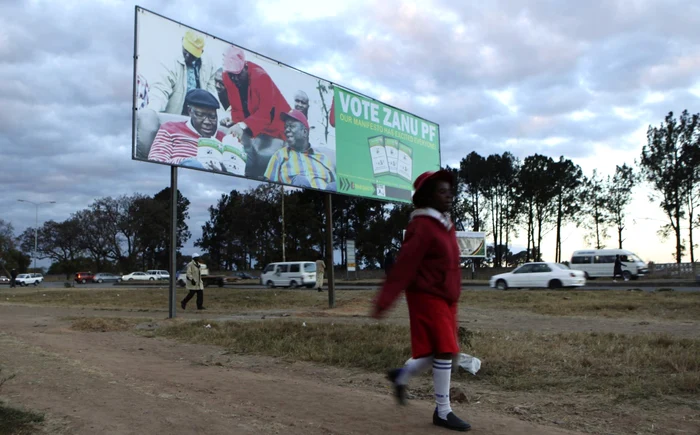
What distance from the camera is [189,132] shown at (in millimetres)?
12422

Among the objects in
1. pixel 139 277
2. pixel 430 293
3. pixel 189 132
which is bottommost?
pixel 139 277

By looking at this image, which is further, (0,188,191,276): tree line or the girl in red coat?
(0,188,191,276): tree line

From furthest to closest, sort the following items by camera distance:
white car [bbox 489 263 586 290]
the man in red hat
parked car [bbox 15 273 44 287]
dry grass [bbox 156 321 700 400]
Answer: parked car [bbox 15 273 44 287], white car [bbox 489 263 586 290], the man in red hat, dry grass [bbox 156 321 700 400]

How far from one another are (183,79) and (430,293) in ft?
34.1

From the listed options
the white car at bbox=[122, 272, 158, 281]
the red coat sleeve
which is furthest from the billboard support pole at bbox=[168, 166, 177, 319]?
the white car at bbox=[122, 272, 158, 281]

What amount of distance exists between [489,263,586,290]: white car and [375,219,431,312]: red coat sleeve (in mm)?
20871

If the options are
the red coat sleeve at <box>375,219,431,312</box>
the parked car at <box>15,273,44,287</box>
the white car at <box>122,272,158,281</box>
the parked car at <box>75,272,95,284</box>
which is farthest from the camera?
A: the parked car at <box>75,272,95,284</box>

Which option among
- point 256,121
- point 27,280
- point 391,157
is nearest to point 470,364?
point 256,121

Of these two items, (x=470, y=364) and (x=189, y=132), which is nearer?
(x=470, y=364)

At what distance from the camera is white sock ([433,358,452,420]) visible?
3652 millimetres

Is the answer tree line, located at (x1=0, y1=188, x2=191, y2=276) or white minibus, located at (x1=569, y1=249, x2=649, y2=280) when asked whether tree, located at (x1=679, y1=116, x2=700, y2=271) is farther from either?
tree line, located at (x1=0, y1=188, x2=191, y2=276)

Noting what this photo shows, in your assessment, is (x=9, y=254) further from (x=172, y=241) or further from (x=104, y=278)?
(x=172, y=241)

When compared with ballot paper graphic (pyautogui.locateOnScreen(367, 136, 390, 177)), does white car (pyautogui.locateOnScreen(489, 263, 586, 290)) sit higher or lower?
lower

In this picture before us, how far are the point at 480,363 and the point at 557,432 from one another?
188 centimetres
